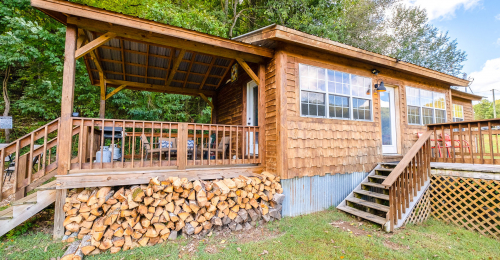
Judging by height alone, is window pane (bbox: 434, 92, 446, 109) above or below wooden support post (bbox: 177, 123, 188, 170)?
above

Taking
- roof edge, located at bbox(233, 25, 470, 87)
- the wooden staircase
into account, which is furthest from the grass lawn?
roof edge, located at bbox(233, 25, 470, 87)

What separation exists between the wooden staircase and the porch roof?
3.27m

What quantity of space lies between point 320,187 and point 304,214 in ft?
2.19

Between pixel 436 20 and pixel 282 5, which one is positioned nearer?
pixel 282 5

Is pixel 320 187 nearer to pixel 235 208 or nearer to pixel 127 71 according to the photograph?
pixel 235 208

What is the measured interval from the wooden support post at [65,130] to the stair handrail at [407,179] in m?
4.89

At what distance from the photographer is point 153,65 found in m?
5.69

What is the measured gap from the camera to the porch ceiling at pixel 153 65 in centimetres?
487

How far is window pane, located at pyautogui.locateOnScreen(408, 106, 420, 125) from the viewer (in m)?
6.16

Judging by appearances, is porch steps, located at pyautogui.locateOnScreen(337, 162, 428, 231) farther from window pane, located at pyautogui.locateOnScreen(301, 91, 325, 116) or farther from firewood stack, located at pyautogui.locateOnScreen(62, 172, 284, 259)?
firewood stack, located at pyautogui.locateOnScreen(62, 172, 284, 259)

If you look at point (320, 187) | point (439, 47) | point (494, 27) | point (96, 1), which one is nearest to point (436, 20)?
point (439, 47)

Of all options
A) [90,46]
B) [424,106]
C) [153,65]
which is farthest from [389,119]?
[90,46]

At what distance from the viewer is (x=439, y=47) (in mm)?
16844

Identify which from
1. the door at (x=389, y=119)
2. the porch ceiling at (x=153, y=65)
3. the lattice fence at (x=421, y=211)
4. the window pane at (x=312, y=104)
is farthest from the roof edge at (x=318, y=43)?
the lattice fence at (x=421, y=211)
